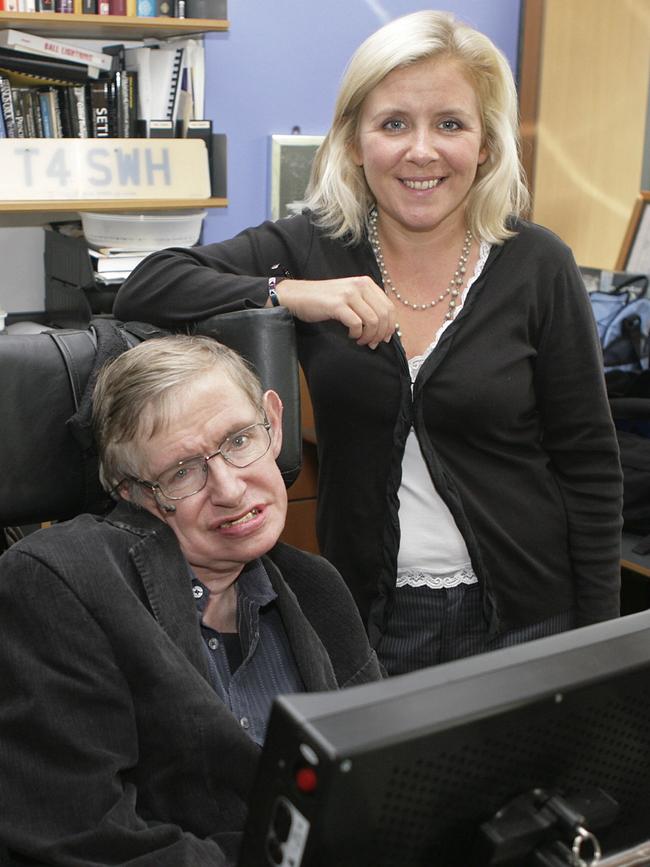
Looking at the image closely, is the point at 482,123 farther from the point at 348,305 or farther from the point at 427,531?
the point at 427,531

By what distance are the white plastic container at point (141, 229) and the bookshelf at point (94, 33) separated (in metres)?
0.03

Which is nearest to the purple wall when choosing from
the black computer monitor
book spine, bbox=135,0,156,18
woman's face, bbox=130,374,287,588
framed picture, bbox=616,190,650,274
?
book spine, bbox=135,0,156,18

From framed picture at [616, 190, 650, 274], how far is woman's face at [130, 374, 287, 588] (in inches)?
91.5

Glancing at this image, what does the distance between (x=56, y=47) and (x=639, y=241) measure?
6.00ft

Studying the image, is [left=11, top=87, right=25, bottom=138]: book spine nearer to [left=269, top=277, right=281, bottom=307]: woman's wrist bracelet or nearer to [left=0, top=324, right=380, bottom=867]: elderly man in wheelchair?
[left=269, top=277, right=281, bottom=307]: woman's wrist bracelet

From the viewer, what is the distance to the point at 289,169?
3475 millimetres

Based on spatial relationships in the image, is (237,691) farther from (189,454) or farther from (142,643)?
(189,454)

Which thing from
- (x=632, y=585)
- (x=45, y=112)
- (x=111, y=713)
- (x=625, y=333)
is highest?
(x=45, y=112)

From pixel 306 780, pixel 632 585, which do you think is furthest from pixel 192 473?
pixel 632 585

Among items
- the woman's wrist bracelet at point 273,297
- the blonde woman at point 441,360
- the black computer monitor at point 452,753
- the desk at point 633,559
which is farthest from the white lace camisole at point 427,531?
the desk at point 633,559

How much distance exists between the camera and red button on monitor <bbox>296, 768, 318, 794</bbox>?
Result: 0.55 metres

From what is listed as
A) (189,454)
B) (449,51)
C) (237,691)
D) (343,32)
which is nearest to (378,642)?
(237,691)

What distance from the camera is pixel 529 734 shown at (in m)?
0.63

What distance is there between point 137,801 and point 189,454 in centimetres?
38
